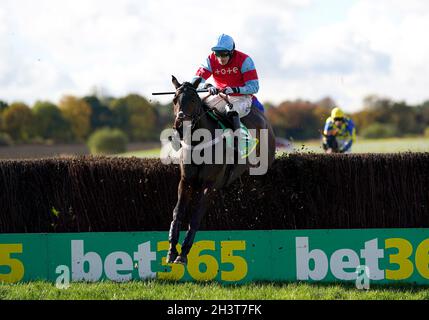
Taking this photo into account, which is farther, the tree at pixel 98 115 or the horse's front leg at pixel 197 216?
the tree at pixel 98 115

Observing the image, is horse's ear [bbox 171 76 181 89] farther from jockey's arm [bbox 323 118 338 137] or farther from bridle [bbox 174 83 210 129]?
jockey's arm [bbox 323 118 338 137]

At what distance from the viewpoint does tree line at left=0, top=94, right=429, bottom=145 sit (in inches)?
2122

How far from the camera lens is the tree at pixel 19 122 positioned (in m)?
55.2

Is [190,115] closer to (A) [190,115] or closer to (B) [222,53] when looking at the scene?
(A) [190,115]

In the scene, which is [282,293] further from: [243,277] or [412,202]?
[412,202]

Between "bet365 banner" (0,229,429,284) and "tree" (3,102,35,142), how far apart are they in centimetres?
4490

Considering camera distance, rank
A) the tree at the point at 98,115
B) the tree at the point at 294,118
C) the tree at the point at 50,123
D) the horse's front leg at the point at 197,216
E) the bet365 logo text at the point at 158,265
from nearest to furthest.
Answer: the horse's front leg at the point at 197,216, the bet365 logo text at the point at 158,265, the tree at the point at 294,118, the tree at the point at 50,123, the tree at the point at 98,115

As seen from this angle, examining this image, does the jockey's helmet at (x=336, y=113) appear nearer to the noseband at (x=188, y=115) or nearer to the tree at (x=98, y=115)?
the noseband at (x=188, y=115)

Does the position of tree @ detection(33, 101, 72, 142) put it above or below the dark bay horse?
above

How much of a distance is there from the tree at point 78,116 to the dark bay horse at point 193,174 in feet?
172

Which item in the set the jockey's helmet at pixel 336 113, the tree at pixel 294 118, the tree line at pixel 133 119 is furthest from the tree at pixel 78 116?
the jockey's helmet at pixel 336 113

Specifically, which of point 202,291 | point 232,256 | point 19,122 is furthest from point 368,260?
point 19,122

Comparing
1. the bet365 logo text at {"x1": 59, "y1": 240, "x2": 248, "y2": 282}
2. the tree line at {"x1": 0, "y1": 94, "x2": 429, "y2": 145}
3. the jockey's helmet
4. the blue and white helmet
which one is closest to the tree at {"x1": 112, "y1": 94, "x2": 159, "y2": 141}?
the tree line at {"x1": 0, "y1": 94, "x2": 429, "y2": 145}
